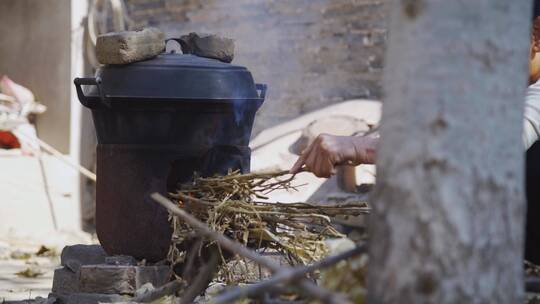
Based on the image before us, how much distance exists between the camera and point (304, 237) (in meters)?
3.60

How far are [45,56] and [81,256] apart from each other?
4567 millimetres

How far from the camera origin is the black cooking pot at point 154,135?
154 inches

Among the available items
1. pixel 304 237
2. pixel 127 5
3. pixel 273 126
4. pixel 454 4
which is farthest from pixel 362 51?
pixel 454 4

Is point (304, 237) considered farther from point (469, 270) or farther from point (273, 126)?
point (273, 126)

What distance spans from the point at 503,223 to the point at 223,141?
2.31m

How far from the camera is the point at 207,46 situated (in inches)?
171

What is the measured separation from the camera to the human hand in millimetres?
3119

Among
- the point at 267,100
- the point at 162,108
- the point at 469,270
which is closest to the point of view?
the point at 469,270

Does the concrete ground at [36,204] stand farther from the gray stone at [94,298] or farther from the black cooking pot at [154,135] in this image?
the gray stone at [94,298]

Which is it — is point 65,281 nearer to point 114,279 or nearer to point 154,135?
point 114,279

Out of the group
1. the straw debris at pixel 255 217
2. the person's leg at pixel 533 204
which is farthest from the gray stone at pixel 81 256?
the person's leg at pixel 533 204

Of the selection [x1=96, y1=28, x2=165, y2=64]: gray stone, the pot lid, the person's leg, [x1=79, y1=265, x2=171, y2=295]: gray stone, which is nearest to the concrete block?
[x1=79, y1=265, x2=171, y2=295]: gray stone

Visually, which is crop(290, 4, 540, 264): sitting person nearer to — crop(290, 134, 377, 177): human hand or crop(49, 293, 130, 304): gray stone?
crop(290, 134, 377, 177): human hand

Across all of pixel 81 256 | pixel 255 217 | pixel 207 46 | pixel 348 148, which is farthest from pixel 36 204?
pixel 348 148
